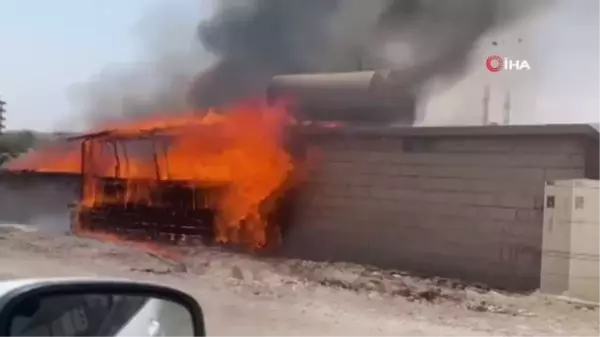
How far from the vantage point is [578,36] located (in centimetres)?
1061

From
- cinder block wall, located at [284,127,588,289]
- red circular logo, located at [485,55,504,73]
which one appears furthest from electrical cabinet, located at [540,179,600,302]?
red circular logo, located at [485,55,504,73]

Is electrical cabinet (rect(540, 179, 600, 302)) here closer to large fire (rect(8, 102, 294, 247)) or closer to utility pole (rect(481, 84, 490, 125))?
utility pole (rect(481, 84, 490, 125))

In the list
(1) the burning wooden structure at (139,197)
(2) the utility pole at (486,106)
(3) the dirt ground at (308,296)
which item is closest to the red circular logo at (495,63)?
(2) the utility pole at (486,106)

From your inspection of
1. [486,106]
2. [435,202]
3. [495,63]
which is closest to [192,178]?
[435,202]

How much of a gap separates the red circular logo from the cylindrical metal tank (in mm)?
1122

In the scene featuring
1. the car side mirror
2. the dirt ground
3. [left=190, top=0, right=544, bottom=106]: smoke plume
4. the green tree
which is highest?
[left=190, top=0, right=544, bottom=106]: smoke plume

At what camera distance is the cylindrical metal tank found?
1106 cm

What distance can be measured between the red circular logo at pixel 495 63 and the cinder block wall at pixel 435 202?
1.91m

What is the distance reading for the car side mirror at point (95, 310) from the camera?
4.77 feet

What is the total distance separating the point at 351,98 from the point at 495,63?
6.21ft

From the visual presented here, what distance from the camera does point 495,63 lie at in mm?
10828

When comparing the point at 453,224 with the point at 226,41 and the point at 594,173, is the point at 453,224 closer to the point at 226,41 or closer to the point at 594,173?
the point at 594,173

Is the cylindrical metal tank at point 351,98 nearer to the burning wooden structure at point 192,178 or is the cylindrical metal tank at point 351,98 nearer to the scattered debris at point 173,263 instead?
the burning wooden structure at point 192,178

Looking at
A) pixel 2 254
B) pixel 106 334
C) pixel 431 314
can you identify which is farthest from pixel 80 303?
pixel 2 254
